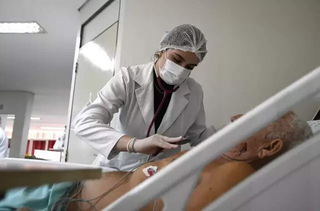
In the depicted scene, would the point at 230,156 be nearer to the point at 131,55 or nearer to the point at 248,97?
the point at 248,97

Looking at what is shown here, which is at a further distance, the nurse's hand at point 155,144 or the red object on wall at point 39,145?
the red object on wall at point 39,145

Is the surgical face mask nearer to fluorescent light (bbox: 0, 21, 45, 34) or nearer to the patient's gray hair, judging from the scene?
the patient's gray hair

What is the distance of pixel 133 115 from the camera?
1.28 metres

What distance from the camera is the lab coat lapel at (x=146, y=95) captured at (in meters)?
1.27

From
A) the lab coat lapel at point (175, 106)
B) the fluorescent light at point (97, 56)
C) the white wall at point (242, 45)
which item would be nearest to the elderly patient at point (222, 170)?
the lab coat lapel at point (175, 106)

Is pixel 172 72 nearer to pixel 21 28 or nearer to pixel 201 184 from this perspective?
pixel 201 184

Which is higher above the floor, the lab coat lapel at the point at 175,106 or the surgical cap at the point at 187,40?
the surgical cap at the point at 187,40

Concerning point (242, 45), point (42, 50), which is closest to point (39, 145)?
point (42, 50)

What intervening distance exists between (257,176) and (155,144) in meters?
0.50

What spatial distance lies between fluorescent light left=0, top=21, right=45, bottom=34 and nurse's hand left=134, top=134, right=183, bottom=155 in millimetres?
2507

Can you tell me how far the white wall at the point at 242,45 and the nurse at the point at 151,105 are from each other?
363 millimetres

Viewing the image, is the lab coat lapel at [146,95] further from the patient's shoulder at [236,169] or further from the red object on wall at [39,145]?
the red object on wall at [39,145]

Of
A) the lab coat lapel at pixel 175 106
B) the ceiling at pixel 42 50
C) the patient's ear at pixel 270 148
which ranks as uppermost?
the ceiling at pixel 42 50

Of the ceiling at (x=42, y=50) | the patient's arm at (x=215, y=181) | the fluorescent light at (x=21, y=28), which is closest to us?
the patient's arm at (x=215, y=181)
